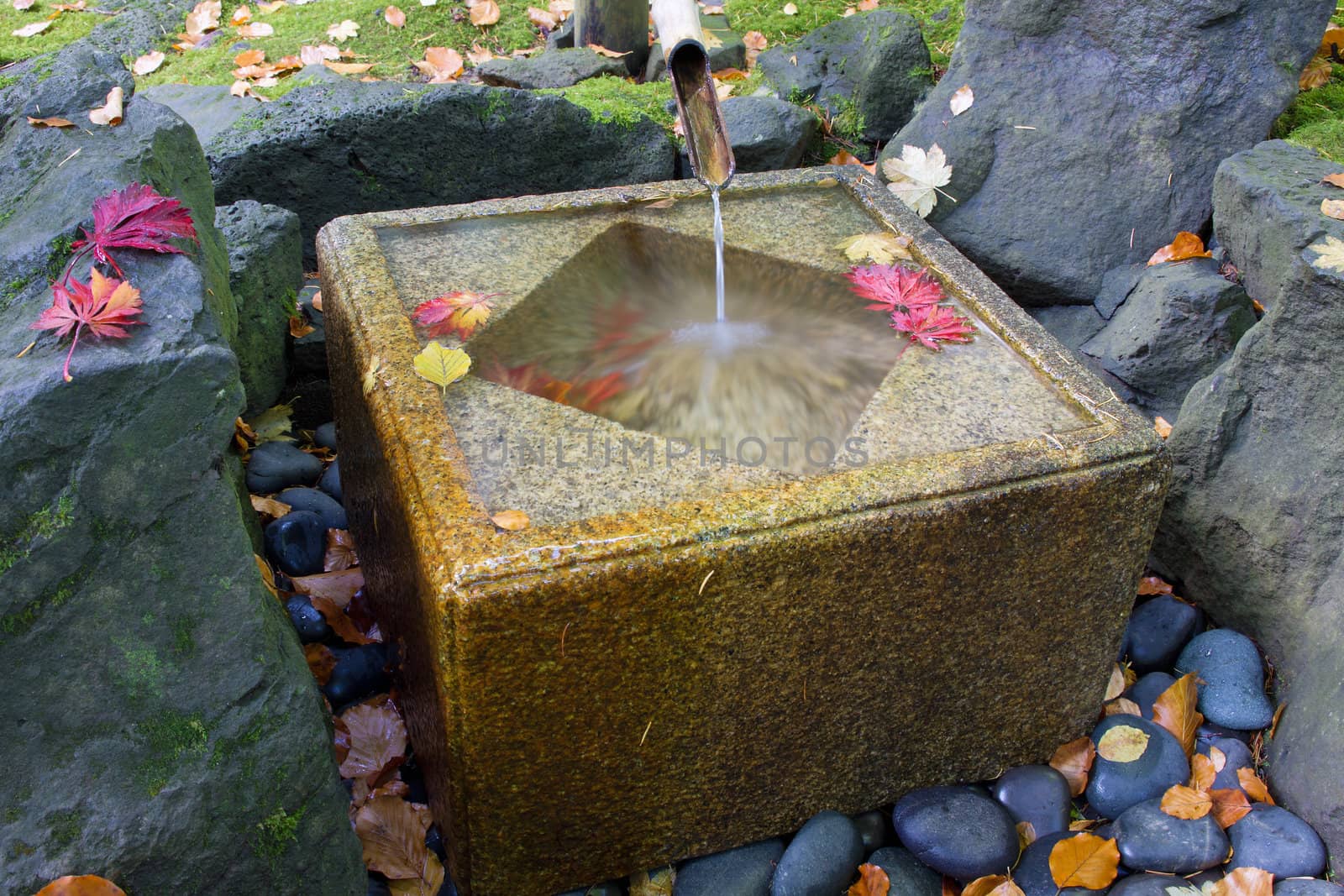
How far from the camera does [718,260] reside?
2521 millimetres

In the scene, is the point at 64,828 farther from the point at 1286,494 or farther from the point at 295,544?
the point at 1286,494

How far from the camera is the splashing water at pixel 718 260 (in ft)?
8.11

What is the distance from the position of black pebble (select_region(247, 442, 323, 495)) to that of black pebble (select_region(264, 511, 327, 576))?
20 centimetres

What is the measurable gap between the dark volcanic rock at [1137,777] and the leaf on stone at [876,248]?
1134 millimetres

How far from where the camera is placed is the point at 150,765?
5.32 feet

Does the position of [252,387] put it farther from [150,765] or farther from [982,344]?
[982,344]

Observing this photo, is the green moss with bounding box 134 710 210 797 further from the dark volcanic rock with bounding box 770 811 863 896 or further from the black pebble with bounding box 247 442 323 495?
the black pebble with bounding box 247 442 323 495

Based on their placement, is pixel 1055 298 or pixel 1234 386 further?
pixel 1055 298

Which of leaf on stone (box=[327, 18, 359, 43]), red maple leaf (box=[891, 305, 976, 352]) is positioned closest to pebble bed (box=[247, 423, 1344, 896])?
red maple leaf (box=[891, 305, 976, 352])

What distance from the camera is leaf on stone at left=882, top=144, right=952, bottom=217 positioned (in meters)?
3.40

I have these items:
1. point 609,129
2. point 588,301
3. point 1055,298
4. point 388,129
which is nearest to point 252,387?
point 388,129

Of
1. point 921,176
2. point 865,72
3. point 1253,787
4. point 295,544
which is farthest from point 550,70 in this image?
point 1253,787

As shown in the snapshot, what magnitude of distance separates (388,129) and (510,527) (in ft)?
6.93

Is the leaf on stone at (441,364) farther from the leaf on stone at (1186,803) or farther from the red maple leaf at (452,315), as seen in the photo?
the leaf on stone at (1186,803)
